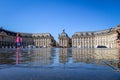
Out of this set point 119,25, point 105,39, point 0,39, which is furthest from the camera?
point 105,39

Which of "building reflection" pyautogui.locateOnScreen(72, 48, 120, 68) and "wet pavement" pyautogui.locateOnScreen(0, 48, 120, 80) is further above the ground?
"building reflection" pyautogui.locateOnScreen(72, 48, 120, 68)

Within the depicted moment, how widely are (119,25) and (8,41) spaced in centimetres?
10188

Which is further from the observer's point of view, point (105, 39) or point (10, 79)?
point (105, 39)

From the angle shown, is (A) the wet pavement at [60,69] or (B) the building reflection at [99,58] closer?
(A) the wet pavement at [60,69]

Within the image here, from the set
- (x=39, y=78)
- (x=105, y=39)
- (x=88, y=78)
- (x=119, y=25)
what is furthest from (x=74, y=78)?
(x=105, y=39)

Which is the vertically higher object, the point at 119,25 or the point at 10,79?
the point at 119,25

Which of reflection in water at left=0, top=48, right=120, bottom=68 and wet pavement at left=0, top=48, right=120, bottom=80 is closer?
wet pavement at left=0, top=48, right=120, bottom=80

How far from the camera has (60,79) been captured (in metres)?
6.10

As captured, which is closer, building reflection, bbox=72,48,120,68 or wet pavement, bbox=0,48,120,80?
wet pavement, bbox=0,48,120,80

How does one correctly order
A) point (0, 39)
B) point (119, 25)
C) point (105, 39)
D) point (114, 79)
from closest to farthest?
point (114, 79) → point (119, 25) → point (0, 39) → point (105, 39)

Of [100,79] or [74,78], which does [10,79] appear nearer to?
[74,78]

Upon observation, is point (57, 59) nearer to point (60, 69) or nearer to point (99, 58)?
point (99, 58)

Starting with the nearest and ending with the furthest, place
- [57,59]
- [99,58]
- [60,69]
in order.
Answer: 1. [60,69]
2. [57,59]
3. [99,58]

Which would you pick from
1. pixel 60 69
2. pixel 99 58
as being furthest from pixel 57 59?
pixel 60 69
